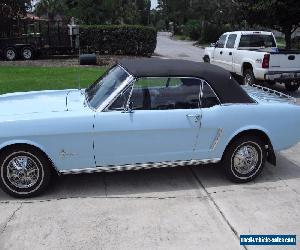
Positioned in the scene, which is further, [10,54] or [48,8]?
[48,8]

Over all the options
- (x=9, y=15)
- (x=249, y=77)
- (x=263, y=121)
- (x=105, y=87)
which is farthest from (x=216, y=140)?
(x=9, y=15)

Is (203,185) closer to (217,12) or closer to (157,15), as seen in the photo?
(217,12)

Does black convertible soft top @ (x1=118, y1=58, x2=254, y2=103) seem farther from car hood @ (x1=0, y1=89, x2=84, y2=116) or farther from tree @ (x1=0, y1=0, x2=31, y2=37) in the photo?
tree @ (x1=0, y1=0, x2=31, y2=37)

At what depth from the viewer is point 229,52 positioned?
Answer: 14609mm

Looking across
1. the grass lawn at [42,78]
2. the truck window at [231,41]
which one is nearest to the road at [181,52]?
the truck window at [231,41]

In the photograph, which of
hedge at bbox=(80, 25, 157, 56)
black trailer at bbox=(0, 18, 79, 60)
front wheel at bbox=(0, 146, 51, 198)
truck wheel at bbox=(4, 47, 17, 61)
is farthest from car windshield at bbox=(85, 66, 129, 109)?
hedge at bbox=(80, 25, 157, 56)

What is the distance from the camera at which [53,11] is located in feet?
144

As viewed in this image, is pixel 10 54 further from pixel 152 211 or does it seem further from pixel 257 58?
pixel 152 211

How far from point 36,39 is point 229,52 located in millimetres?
11688

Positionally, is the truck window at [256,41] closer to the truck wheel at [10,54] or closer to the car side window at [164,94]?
the car side window at [164,94]

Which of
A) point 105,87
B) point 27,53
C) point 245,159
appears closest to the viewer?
point 105,87

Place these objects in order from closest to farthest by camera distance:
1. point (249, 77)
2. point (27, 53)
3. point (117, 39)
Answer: point (249, 77)
point (27, 53)
point (117, 39)

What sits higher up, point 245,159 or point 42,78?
point 245,159

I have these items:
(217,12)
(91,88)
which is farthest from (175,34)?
(91,88)
